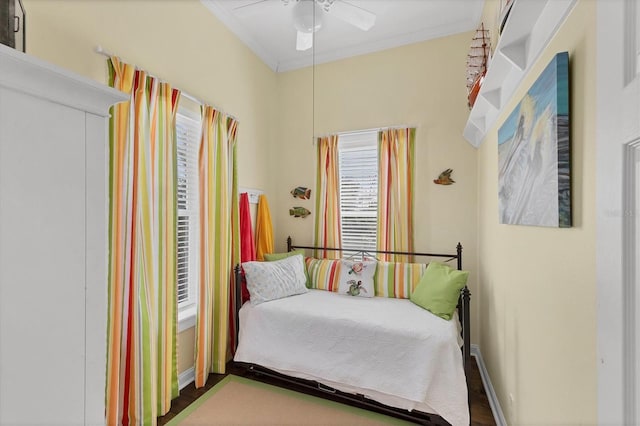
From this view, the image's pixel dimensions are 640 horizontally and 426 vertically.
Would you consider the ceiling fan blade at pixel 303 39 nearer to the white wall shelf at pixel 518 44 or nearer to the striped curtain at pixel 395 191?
the striped curtain at pixel 395 191

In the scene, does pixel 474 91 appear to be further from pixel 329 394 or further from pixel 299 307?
pixel 329 394

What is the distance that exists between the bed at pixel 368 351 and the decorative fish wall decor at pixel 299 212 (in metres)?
1.12

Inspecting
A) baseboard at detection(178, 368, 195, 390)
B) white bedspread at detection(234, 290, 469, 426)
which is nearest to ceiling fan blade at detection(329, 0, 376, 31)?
white bedspread at detection(234, 290, 469, 426)

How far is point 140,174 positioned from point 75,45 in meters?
0.72

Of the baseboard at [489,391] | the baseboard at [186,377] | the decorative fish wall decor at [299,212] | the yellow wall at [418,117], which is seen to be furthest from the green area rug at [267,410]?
the decorative fish wall decor at [299,212]

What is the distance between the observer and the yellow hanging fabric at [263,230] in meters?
3.13

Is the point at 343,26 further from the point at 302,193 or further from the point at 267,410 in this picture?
the point at 267,410

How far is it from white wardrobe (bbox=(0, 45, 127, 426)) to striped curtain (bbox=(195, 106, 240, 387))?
1741 millimetres

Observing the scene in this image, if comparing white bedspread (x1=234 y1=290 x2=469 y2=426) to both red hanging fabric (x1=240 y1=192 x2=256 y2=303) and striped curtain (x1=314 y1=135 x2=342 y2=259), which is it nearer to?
red hanging fabric (x1=240 y1=192 x2=256 y2=303)

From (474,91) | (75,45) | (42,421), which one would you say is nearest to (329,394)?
(42,421)

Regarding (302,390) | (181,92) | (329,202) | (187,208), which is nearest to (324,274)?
(329,202)

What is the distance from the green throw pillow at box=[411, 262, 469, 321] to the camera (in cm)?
217

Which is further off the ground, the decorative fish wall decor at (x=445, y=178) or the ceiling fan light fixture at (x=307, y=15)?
the ceiling fan light fixture at (x=307, y=15)

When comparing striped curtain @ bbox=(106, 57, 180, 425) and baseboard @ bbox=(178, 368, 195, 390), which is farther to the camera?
baseboard @ bbox=(178, 368, 195, 390)
